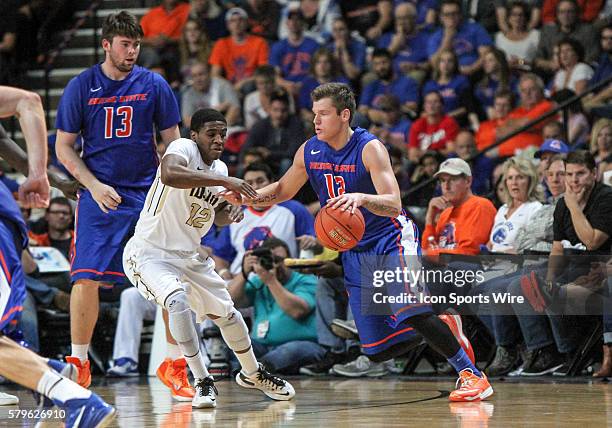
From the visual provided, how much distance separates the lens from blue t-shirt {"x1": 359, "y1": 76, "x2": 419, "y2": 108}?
1157cm

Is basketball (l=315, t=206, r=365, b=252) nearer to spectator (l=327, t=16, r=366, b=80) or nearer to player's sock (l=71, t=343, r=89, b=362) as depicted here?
player's sock (l=71, t=343, r=89, b=362)

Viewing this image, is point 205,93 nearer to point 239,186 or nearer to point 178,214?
point 178,214

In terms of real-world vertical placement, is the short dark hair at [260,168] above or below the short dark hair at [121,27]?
below

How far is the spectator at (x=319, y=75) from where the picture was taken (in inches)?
458

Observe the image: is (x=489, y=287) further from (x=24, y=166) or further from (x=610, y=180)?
(x=24, y=166)

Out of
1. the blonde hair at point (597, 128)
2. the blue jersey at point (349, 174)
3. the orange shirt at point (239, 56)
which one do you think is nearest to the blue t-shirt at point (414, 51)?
the orange shirt at point (239, 56)

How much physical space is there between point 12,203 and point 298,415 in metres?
1.79

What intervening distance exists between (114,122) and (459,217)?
120 inches

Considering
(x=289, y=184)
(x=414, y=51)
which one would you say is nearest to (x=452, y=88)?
(x=414, y=51)

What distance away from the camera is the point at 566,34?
1113 centimetres

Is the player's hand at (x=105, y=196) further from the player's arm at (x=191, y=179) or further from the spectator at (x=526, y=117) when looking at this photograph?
the spectator at (x=526, y=117)

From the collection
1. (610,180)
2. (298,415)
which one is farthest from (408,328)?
(610,180)

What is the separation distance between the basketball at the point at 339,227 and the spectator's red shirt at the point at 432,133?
488cm

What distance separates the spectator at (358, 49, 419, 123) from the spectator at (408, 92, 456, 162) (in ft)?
1.64
